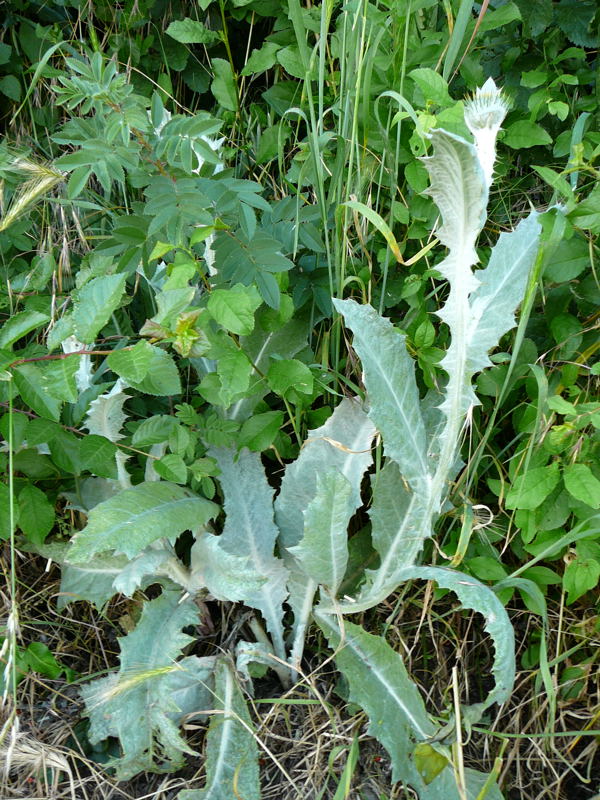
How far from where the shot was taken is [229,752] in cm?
121

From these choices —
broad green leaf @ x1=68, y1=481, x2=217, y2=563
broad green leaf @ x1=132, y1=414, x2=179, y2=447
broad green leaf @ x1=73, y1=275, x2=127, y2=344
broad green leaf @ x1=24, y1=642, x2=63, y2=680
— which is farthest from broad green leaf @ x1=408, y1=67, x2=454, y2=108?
broad green leaf @ x1=24, y1=642, x2=63, y2=680

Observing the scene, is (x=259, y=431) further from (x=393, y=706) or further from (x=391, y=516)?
(x=393, y=706)

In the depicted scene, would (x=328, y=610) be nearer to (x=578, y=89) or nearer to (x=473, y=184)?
(x=473, y=184)

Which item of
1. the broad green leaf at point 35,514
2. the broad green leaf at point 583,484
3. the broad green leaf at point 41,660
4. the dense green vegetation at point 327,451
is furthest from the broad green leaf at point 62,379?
the broad green leaf at point 583,484

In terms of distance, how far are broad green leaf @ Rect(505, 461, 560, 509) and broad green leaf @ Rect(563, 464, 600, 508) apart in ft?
0.09

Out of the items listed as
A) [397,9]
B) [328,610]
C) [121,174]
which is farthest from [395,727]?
[397,9]

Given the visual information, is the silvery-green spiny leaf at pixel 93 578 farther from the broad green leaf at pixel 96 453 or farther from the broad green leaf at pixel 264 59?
the broad green leaf at pixel 264 59

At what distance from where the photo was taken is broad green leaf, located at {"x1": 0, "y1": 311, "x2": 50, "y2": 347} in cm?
114

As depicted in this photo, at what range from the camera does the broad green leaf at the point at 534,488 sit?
47.5 inches

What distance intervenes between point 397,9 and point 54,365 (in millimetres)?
868

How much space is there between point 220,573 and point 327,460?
0.28 meters

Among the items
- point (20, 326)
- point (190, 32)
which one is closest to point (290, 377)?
point (20, 326)

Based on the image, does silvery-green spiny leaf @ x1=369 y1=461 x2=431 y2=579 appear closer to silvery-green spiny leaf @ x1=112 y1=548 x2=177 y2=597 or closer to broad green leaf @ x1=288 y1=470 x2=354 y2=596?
broad green leaf @ x1=288 y1=470 x2=354 y2=596

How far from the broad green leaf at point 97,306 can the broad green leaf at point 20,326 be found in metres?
0.06
